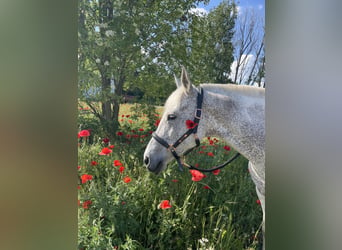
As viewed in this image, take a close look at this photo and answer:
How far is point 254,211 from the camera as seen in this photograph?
1.74 meters

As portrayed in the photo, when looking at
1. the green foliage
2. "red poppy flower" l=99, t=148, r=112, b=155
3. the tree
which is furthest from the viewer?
"red poppy flower" l=99, t=148, r=112, b=155

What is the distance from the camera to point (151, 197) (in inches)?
72.7

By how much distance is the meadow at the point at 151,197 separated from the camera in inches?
68.7

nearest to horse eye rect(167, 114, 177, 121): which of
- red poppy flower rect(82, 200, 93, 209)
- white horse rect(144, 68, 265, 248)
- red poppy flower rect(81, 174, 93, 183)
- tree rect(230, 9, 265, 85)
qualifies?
white horse rect(144, 68, 265, 248)

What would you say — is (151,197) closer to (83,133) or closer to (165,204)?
(165,204)

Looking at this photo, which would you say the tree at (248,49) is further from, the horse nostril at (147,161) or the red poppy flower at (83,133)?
the red poppy flower at (83,133)

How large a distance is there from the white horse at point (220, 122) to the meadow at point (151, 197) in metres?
0.09

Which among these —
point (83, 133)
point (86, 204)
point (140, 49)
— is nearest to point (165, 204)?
point (86, 204)

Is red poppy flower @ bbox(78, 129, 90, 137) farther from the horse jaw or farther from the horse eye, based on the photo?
the horse eye

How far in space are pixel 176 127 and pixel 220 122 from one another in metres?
0.25

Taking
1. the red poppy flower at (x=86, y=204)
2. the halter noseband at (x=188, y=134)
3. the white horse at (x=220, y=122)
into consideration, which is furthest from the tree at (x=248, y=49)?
the red poppy flower at (x=86, y=204)

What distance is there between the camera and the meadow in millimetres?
1746
